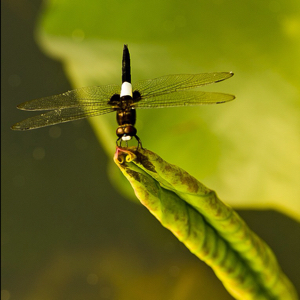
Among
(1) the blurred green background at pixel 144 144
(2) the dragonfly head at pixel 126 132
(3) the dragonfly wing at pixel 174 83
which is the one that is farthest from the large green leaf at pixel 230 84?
(2) the dragonfly head at pixel 126 132

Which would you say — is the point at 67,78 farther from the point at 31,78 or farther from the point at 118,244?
the point at 118,244

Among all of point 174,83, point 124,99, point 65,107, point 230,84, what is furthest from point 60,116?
point 230,84

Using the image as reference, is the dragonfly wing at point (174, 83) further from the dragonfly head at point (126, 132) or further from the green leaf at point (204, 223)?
the green leaf at point (204, 223)

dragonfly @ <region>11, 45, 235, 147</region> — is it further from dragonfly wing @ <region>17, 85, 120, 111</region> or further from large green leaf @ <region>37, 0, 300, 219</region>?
large green leaf @ <region>37, 0, 300, 219</region>

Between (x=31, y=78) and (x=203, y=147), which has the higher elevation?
(x=31, y=78)

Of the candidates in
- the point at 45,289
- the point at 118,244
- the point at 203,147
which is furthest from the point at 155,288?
the point at 203,147
